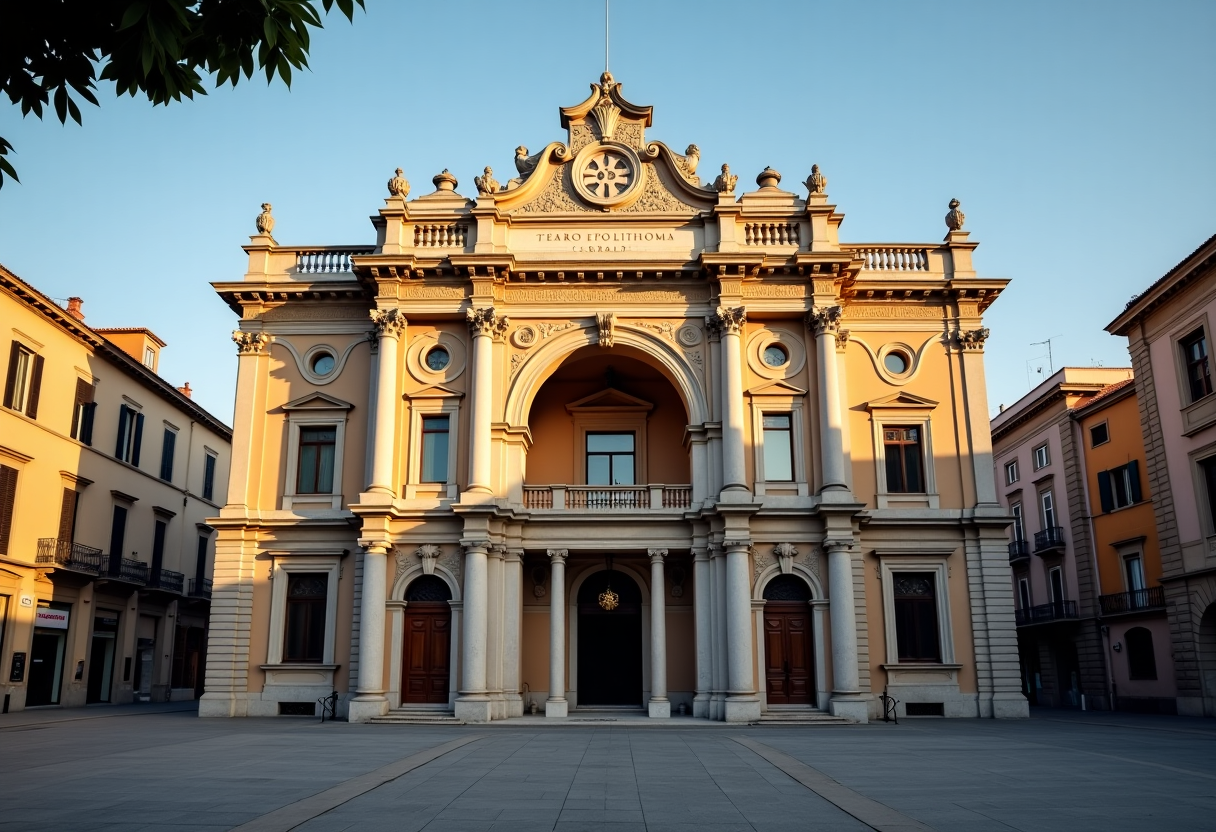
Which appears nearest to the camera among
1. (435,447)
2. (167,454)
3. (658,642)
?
(658,642)

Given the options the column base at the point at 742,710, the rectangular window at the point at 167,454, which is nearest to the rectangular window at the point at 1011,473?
the column base at the point at 742,710

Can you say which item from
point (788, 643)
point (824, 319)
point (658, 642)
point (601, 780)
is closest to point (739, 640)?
point (788, 643)

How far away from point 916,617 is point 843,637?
3.24 m

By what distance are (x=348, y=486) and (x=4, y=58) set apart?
75.0 ft

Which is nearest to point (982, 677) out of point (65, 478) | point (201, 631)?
point (65, 478)

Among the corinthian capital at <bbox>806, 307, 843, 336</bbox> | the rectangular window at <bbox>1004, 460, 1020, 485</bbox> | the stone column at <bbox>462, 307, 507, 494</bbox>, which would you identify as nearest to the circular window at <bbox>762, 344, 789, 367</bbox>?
the corinthian capital at <bbox>806, 307, 843, 336</bbox>

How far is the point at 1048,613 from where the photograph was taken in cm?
3903

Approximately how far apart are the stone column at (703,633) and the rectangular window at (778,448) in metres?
3.00

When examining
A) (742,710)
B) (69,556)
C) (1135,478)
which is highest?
(1135,478)

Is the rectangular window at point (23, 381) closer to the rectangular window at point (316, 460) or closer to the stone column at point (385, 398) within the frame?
the rectangular window at point (316, 460)

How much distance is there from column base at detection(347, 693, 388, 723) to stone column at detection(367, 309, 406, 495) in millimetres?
5347

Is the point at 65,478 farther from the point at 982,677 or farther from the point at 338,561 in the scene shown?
the point at 982,677

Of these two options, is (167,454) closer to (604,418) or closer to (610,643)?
(604,418)

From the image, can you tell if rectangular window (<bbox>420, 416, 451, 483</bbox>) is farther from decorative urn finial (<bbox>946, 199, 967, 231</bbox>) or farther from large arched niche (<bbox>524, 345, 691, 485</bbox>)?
decorative urn finial (<bbox>946, 199, 967, 231</bbox>)
